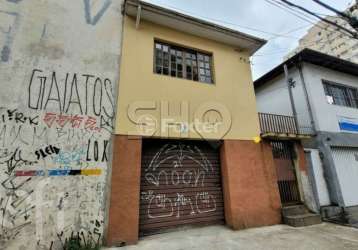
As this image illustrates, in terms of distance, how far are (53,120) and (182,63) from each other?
4680mm

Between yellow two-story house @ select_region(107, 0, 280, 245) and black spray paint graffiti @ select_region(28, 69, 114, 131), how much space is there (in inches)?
15.2

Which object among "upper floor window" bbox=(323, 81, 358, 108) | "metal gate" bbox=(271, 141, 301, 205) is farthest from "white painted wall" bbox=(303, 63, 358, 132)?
"metal gate" bbox=(271, 141, 301, 205)

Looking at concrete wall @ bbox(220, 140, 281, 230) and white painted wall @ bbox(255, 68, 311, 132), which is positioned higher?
white painted wall @ bbox(255, 68, 311, 132)

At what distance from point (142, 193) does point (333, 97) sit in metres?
10.6

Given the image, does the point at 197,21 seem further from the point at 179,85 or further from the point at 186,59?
the point at 179,85

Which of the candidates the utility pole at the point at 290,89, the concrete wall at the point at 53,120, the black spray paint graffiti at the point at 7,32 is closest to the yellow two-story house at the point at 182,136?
the concrete wall at the point at 53,120

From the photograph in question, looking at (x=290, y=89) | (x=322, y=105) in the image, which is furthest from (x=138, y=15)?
(x=322, y=105)

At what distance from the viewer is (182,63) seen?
7422 mm

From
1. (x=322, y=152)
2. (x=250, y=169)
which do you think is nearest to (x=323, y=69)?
(x=322, y=152)

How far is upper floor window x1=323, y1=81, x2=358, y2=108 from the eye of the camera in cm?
1004

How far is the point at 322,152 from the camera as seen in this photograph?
8.62 metres

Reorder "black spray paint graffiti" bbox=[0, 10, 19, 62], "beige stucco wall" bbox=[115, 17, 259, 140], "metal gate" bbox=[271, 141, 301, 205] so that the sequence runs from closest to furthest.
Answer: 1. "black spray paint graffiti" bbox=[0, 10, 19, 62]
2. "beige stucco wall" bbox=[115, 17, 259, 140]
3. "metal gate" bbox=[271, 141, 301, 205]

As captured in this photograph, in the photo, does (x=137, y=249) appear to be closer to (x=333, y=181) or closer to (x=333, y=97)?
(x=333, y=181)

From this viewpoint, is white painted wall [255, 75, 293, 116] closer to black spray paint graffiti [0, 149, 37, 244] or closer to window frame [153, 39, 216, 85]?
window frame [153, 39, 216, 85]
